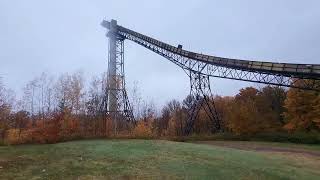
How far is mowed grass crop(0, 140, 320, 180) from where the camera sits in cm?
1973

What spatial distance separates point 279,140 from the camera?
47.3 metres

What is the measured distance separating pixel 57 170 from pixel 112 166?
300 cm

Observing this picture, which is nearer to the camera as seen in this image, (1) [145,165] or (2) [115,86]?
(1) [145,165]

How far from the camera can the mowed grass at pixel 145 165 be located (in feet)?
64.7

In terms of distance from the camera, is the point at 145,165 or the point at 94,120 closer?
the point at 145,165

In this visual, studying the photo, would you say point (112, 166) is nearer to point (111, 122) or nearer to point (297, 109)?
point (111, 122)

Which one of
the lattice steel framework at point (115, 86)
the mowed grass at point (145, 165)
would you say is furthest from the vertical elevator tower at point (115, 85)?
the mowed grass at point (145, 165)

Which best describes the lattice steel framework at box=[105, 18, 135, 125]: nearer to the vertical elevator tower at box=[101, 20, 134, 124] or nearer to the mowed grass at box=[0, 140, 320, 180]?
the vertical elevator tower at box=[101, 20, 134, 124]

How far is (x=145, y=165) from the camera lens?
22.7 metres

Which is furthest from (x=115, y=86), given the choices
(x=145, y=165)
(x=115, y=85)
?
(x=145, y=165)

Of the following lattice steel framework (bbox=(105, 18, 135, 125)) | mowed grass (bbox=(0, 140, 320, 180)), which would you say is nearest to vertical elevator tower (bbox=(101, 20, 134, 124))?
lattice steel framework (bbox=(105, 18, 135, 125))

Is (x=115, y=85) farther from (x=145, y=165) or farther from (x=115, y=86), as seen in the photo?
(x=145, y=165)

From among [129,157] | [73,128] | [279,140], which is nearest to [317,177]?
[129,157]

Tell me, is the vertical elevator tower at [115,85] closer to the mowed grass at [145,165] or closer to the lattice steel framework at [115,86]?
the lattice steel framework at [115,86]
